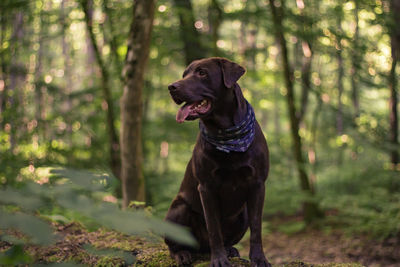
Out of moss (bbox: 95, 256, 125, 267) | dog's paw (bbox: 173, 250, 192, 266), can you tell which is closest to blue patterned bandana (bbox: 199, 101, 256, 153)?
dog's paw (bbox: 173, 250, 192, 266)

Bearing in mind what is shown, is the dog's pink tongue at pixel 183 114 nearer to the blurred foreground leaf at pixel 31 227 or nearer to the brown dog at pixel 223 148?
the brown dog at pixel 223 148

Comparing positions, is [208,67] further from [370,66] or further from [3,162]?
[370,66]

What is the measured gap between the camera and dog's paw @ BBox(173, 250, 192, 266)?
123 inches

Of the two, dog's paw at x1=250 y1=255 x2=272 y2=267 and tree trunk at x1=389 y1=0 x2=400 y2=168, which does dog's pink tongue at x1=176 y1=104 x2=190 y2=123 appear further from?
tree trunk at x1=389 y1=0 x2=400 y2=168

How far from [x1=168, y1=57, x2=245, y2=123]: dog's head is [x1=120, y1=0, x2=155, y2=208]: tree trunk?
2428 mm

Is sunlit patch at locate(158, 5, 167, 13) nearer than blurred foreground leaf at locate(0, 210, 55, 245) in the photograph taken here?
No

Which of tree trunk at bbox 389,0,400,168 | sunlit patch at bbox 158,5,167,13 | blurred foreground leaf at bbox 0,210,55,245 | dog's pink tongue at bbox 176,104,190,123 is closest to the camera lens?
blurred foreground leaf at bbox 0,210,55,245

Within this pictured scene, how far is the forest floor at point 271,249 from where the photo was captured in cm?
314

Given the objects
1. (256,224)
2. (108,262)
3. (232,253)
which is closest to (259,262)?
(256,224)

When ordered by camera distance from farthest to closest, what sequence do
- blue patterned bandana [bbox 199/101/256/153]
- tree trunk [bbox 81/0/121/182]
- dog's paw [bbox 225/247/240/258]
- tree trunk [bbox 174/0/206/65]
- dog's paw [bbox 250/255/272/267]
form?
tree trunk [bbox 174/0/206/65]
tree trunk [bbox 81/0/121/182]
dog's paw [bbox 225/247/240/258]
dog's paw [bbox 250/255/272/267]
blue patterned bandana [bbox 199/101/256/153]

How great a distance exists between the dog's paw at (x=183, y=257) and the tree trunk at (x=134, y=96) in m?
2.36

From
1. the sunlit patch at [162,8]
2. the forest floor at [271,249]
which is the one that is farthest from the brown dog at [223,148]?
the sunlit patch at [162,8]

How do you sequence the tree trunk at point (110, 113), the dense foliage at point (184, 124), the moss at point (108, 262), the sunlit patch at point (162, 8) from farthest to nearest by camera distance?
1. the sunlit patch at point (162, 8)
2. the tree trunk at point (110, 113)
3. the dense foliage at point (184, 124)
4. the moss at point (108, 262)

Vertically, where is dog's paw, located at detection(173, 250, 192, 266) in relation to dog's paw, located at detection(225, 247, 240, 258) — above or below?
above
